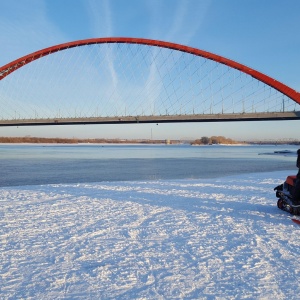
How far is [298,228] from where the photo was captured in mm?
4781

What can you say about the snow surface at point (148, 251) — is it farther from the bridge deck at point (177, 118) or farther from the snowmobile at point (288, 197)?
the bridge deck at point (177, 118)

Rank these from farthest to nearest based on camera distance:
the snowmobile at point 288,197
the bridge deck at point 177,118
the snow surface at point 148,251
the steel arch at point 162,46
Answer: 1. the bridge deck at point 177,118
2. the steel arch at point 162,46
3. the snowmobile at point 288,197
4. the snow surface at point 148,251

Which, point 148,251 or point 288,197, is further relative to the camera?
point 288,197

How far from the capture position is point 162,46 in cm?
2520

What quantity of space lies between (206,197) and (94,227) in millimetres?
3554

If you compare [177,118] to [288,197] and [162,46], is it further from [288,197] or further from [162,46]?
[288,197]

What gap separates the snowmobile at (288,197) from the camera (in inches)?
215

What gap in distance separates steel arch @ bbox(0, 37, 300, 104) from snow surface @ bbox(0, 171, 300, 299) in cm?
1766

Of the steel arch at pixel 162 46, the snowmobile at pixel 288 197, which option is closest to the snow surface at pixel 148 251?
the snowmobile at pixel 288 197

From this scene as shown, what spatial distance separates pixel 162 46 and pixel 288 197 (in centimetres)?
2169

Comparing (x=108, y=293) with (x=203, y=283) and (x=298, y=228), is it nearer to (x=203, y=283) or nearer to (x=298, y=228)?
(x=203, y=283)

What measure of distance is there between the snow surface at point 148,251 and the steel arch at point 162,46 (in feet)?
57.9

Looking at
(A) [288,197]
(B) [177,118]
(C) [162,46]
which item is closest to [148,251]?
(A) [288,197]

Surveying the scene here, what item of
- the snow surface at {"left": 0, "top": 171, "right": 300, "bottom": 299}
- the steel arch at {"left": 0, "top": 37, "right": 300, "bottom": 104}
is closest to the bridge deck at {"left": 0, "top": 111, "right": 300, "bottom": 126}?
the steel arch at {"left": 0, "top": 37, "right": 300, "bottom": 104}
